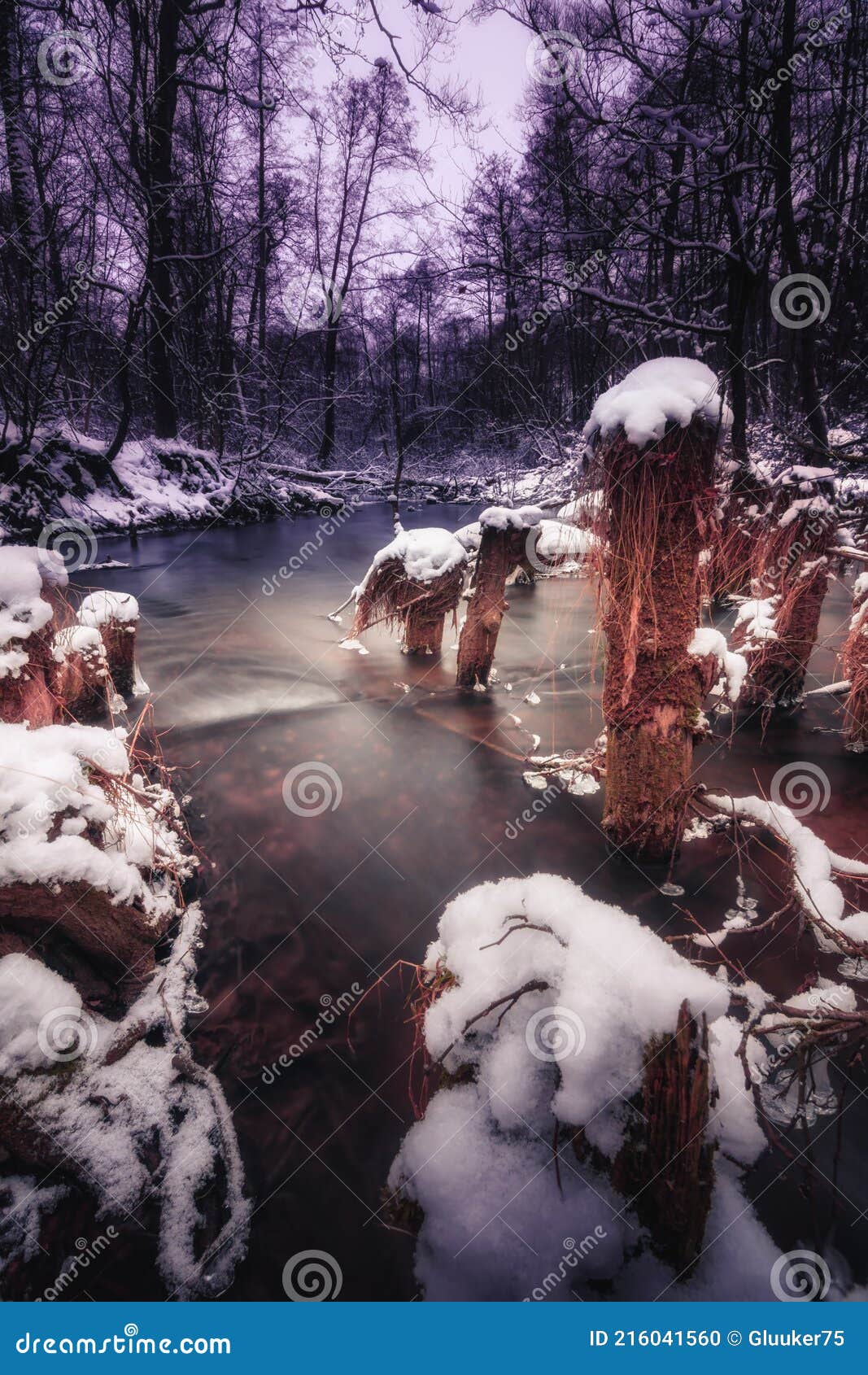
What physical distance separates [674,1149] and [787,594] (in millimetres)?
5189

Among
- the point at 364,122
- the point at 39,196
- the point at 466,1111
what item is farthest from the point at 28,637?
the point at 364,122

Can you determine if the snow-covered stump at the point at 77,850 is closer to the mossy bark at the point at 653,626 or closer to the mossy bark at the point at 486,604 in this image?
the mossy bark at the point at 653,626

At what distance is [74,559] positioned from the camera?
461 inches

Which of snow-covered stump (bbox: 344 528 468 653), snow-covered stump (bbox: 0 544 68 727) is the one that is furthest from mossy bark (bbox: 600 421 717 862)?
snow-covered stump (bbox: 344 528 468 653)

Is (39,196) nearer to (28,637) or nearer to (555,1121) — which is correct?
(28,637)

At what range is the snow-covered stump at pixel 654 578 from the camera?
2787 millimetres

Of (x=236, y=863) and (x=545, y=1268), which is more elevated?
(x=545, y=1268)

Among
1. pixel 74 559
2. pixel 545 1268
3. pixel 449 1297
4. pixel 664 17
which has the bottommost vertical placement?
pixel 449 1297

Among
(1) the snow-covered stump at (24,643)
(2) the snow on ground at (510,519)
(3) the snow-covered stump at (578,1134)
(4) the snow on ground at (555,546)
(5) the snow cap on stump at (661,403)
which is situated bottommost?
(3) the snow-covered stump at (578,1134)

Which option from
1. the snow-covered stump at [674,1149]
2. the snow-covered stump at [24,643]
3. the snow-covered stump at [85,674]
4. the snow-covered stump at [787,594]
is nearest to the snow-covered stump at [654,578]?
the snow-covered stump at [674,1149]

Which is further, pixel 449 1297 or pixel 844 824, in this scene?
pixel 844 824

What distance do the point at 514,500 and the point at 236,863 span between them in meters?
15.9

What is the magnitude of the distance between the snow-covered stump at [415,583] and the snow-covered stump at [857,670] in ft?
13.6

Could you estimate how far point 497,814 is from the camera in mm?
4867
